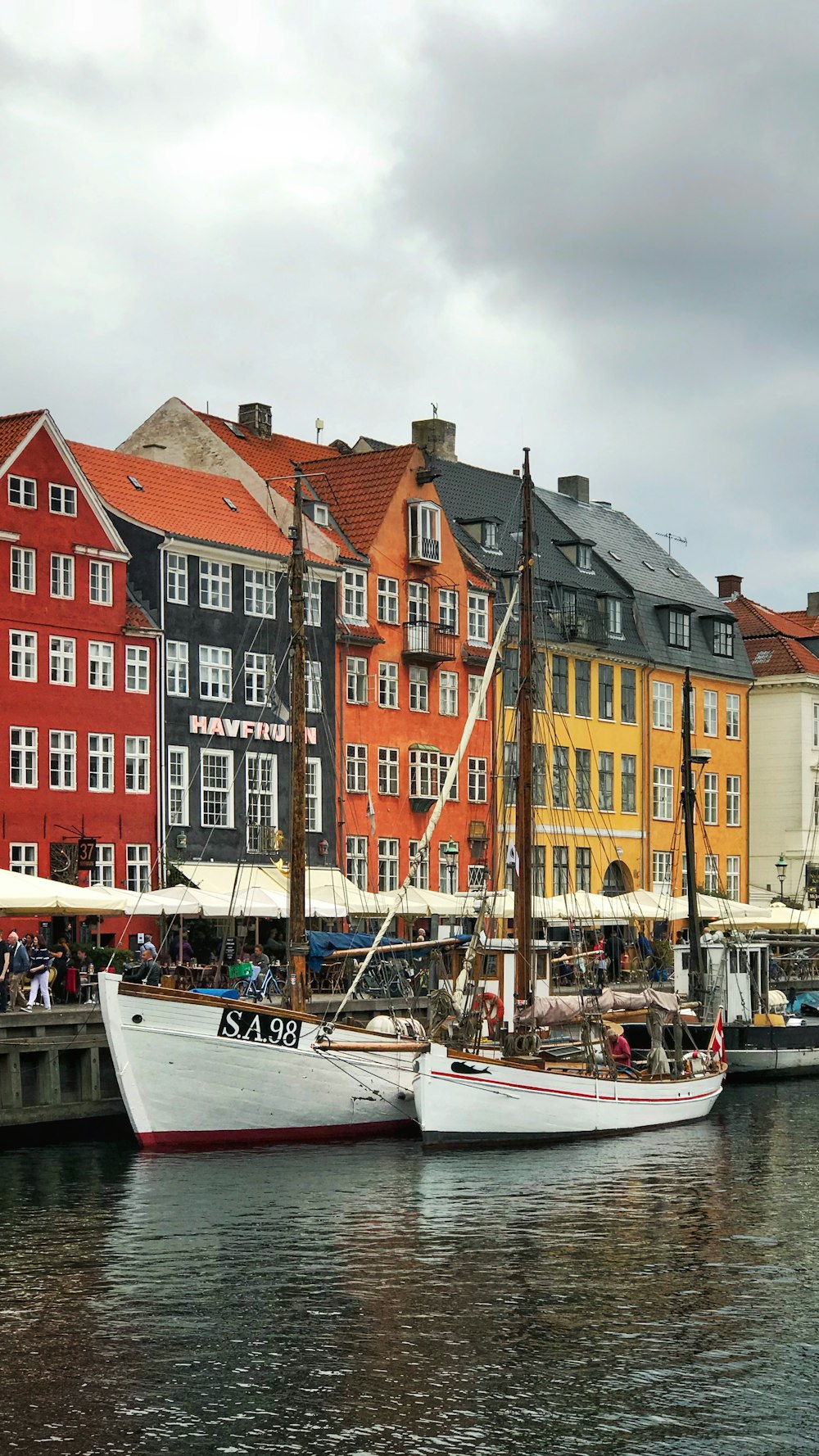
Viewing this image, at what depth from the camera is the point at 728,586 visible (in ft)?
384

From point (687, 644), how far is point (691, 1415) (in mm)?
77772

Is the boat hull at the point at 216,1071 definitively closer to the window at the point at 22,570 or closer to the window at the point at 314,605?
the window at the point at 22,570

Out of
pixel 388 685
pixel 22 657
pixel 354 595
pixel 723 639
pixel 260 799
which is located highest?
pixel 723 639

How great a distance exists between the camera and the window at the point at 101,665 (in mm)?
64188

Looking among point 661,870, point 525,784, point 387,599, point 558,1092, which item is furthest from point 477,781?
point 558,1092

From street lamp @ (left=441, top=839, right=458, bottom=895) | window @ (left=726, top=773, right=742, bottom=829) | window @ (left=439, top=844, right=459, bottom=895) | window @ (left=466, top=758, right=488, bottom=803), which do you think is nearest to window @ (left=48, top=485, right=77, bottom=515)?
window @ (left=439, top=844, right=459, bottom=895)

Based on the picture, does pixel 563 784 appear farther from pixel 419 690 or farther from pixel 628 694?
pixel 419 690

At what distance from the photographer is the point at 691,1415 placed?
892 inches

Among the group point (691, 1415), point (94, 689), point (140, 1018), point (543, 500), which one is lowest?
point (691, 1415)

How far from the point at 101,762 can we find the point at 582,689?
100ft

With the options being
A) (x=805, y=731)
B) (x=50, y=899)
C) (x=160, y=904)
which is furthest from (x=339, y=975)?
(x=805, y=731)

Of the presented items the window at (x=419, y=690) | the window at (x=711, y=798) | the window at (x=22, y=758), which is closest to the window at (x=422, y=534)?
the window at (x=419, y=690)

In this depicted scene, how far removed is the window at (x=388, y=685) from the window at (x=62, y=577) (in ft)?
54.3

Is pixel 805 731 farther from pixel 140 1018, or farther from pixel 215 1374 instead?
pixel 215 1374
